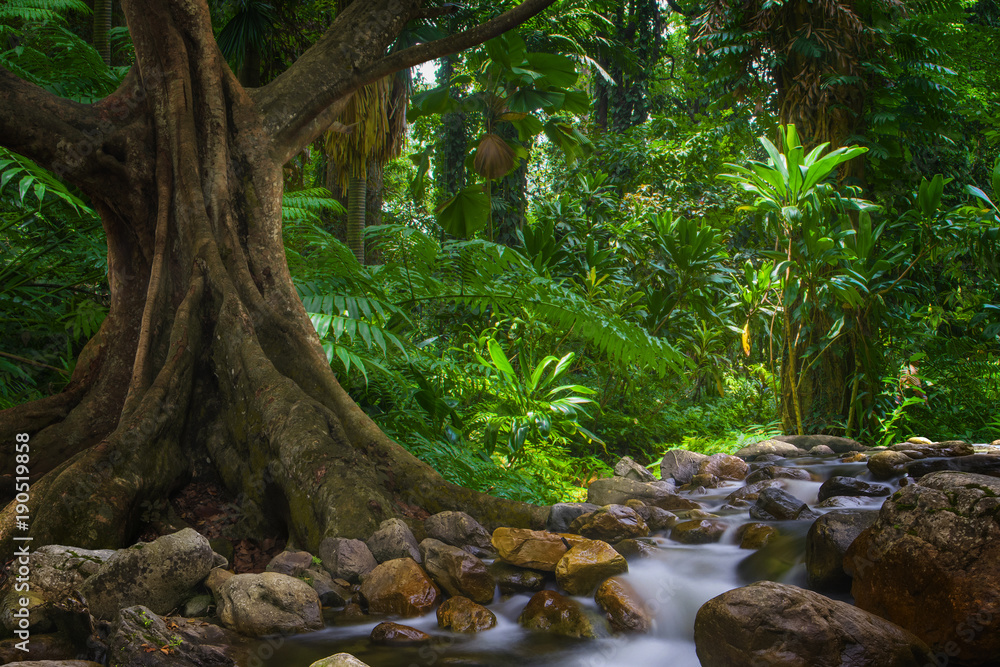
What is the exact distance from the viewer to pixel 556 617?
248 centimetres

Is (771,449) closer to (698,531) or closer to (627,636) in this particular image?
(698,531)

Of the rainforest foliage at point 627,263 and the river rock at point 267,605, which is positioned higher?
the rainforest foliage at point 627,263

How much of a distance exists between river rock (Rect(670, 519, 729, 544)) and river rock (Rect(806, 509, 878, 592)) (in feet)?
2.27

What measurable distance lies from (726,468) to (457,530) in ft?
10.4

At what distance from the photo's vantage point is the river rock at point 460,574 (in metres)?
2.62

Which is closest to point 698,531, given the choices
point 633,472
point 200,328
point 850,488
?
point 850,488

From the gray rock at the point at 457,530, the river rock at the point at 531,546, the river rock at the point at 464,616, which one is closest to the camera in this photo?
the river rock at the point at 464,616

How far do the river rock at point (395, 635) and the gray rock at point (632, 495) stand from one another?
7.09 ft

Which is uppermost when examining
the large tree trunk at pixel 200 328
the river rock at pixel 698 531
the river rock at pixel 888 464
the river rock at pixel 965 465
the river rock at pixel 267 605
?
the large tree trunk at pixel 200 328

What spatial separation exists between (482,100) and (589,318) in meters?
3.71

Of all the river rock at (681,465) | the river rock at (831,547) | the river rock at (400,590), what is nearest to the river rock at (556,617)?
the river rock at (400,590)

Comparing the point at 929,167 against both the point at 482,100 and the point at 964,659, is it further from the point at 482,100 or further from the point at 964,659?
the point at 964,659

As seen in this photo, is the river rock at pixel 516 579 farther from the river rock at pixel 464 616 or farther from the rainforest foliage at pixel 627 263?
the rainforest foliage at pixel 627 263

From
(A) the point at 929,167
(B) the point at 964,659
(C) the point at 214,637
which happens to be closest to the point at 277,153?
(C) the point at 214,637
